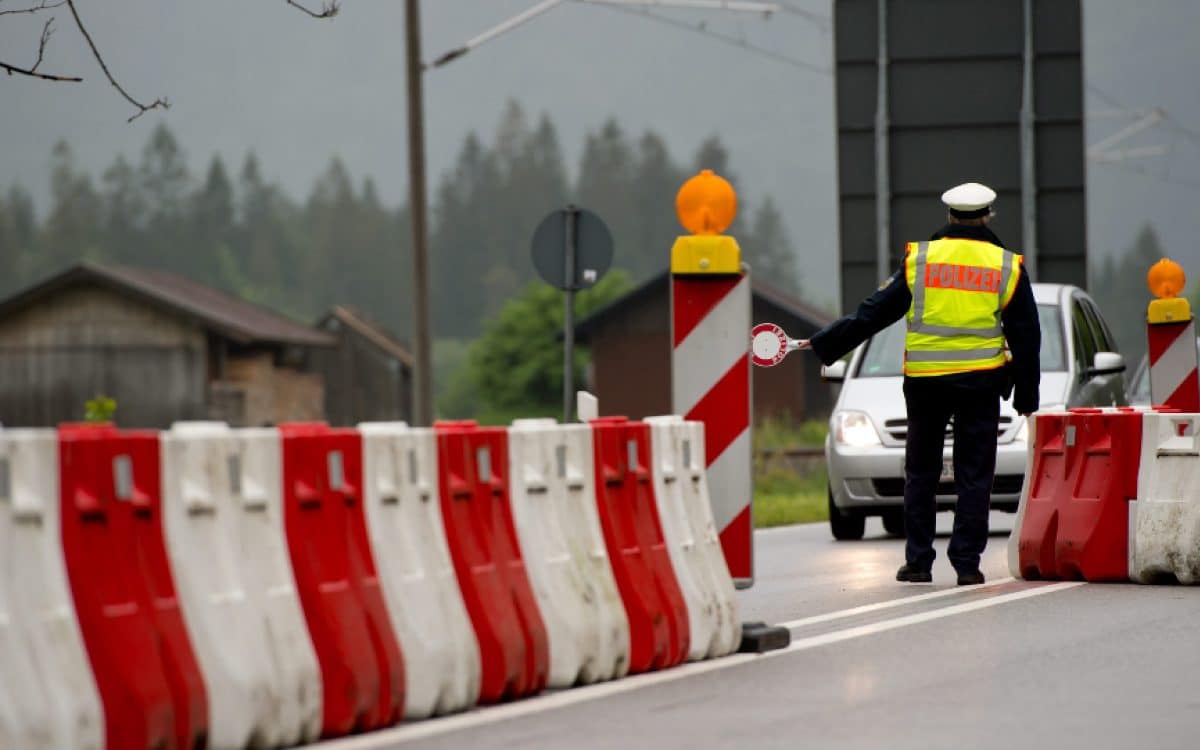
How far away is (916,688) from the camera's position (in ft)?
23.7

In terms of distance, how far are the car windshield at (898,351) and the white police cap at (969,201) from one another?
5.16 meters

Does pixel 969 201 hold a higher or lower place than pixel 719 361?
higher

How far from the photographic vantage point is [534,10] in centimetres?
2711

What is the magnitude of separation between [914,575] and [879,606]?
4.23 ft

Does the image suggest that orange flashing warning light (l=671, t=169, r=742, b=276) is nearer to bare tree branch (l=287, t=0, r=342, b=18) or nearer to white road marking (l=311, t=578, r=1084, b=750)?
white road marking (l=311, t=578, r=1084, b=750)

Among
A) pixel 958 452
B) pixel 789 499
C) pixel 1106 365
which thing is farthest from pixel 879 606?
pixel 789 499

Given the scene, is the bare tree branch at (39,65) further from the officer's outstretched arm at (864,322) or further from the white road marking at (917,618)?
the white road marking at (917,618)

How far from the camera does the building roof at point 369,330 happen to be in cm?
9319

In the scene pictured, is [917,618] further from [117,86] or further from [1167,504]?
[117,86]

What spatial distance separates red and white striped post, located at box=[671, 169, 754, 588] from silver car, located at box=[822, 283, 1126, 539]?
6269 mm

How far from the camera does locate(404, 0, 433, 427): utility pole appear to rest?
2598cm

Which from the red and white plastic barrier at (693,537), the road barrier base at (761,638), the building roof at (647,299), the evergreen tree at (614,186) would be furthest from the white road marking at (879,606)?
the evergreen tree at (614,186)

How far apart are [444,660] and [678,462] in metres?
1.69

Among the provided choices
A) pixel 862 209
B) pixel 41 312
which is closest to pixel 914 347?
pixel 862 209
